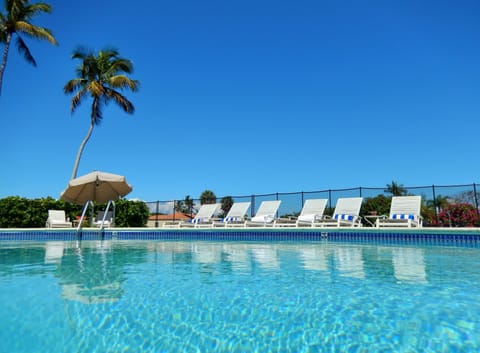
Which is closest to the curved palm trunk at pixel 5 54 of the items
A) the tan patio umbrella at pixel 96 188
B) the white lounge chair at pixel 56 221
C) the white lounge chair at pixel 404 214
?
the white lounge chair at pixel 56 221

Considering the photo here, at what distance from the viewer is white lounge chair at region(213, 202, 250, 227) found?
11.7 m

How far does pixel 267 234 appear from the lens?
9.82 meters

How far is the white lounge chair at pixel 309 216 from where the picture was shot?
10.1 meters

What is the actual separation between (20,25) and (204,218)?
44.0ft

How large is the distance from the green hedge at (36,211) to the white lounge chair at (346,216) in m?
9.47

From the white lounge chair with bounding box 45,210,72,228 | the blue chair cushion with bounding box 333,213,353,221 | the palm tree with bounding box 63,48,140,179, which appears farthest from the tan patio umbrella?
the blue chair cushion with bounding box 333,213,353,221

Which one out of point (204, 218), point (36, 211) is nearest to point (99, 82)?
point (36, 211)

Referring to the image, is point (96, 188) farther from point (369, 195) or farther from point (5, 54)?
point (369, 195)

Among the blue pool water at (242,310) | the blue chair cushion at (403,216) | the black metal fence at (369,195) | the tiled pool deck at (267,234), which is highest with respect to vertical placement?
the black metal fence at (369,195)

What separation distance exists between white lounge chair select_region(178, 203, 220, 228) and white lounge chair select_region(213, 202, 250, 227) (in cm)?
40

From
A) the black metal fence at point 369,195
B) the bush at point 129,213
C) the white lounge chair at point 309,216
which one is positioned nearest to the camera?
the white lounge chair at point 309,216

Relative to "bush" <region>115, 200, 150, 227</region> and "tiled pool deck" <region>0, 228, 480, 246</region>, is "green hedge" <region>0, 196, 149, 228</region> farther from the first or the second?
"tiled pool deck" <region>0, 228, 480, 246</region>

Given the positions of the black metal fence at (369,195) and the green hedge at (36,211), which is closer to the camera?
the black metal fence at (369,195)

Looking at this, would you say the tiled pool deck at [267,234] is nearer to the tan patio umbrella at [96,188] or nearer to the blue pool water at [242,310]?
the tan patio umbrella at [96,188]
